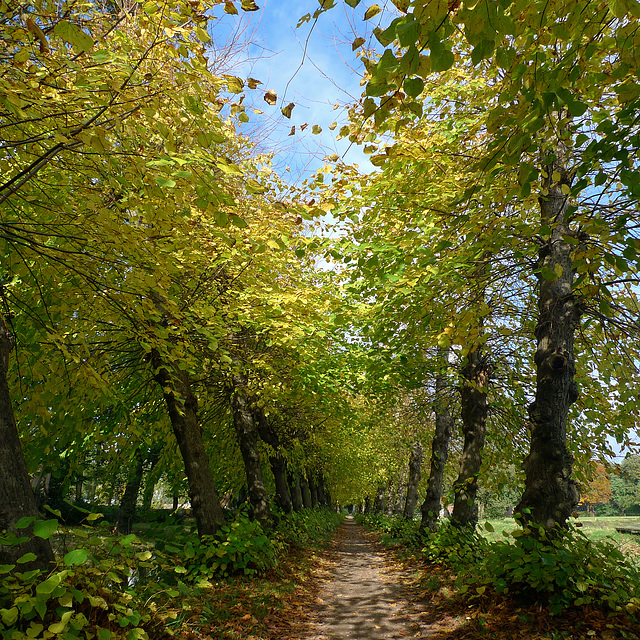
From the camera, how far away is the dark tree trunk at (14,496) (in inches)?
129

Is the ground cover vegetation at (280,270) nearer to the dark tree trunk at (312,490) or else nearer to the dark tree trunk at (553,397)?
the dark tree trunk at (553,397)

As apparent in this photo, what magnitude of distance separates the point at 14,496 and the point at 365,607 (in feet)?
19.9

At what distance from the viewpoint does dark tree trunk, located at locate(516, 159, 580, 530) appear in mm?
5418

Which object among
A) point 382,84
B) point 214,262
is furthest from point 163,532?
point 382,84

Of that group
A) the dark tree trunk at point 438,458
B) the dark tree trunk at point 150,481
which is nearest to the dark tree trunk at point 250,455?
the dark tree trunk at point 150,481

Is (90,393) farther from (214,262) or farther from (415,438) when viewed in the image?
(415,438)

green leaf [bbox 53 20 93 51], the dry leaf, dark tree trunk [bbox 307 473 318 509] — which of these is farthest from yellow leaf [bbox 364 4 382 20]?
dark tree trunk [bbox 307 473 318 509]

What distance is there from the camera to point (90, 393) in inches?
233

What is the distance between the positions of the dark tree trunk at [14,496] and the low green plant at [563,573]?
508 centimetres

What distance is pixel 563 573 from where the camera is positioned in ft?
15.4

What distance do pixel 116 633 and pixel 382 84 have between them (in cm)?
468

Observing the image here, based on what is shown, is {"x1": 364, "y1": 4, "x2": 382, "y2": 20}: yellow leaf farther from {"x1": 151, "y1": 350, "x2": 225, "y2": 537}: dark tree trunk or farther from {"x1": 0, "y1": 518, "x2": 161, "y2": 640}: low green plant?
{"x1": 151, "y1": 350, "x2": 225, "y2": 537}: dark tree trunk

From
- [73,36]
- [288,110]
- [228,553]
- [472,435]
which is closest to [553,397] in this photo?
[472,435]

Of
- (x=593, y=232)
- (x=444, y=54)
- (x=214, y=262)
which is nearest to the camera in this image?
(x=444, y=54)
